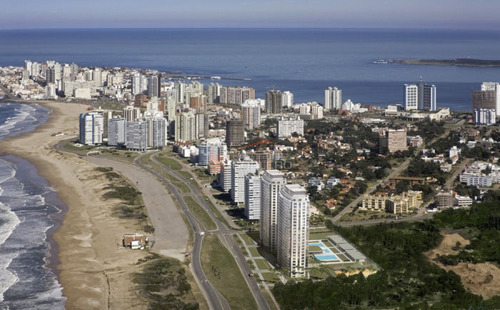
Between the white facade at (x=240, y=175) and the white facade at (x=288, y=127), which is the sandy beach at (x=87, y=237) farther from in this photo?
the white facade at (x=288, y=127)

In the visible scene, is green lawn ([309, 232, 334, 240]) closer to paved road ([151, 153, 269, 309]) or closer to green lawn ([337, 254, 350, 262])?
green lawn ([337, 254, 350, 262])

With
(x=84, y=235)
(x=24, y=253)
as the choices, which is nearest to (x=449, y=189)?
(x=84, y=235)

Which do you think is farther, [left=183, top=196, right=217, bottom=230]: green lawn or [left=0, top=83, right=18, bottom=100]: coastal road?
[left=0, top=83, right=18, bottom=100]: coastal road

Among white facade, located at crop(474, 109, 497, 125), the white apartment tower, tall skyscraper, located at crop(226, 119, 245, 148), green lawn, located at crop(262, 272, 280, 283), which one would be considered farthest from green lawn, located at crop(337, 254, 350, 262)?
white facade, located at crop(474, 109, 497, 125)

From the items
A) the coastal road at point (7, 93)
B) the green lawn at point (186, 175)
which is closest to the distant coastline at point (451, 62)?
the coastal road at point (7, 93)

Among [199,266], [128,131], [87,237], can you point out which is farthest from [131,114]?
[199,266]

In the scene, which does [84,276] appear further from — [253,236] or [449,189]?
[449,189]
